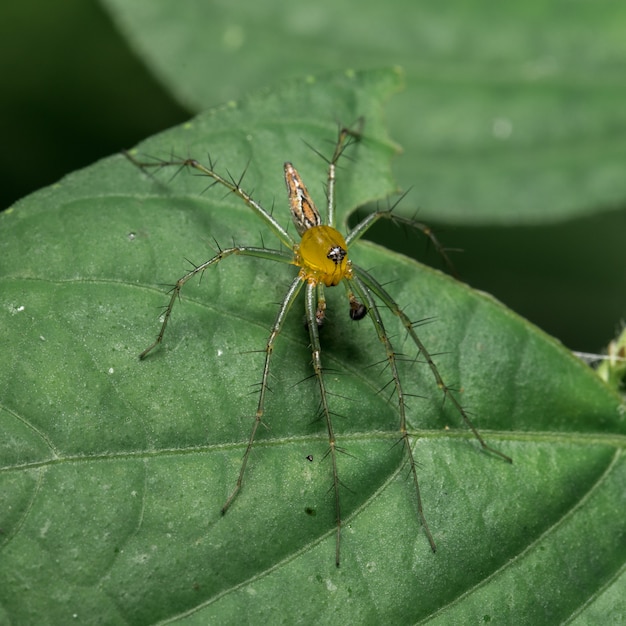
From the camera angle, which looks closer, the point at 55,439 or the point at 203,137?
the point at 55,439

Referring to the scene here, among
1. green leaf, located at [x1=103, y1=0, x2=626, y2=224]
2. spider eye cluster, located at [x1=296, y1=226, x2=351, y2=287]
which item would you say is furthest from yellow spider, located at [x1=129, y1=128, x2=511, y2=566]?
green leaf, located at [x1=103, y1=0, x2=626, y2=224]

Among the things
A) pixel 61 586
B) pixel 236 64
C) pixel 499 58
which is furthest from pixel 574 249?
pixel 61 586

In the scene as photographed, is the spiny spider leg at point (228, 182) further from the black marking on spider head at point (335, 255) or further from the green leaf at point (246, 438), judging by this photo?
the black marking on spider head at point (335, 255)

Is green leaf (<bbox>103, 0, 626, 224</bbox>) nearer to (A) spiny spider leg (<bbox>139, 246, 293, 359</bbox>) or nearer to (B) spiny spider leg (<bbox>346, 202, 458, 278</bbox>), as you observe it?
(B) spiny spider leg (<bbox>346, 202, 458, 278</bbox>)

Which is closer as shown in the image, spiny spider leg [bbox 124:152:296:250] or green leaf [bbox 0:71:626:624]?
green leaf [bbox 0:71:626:624]

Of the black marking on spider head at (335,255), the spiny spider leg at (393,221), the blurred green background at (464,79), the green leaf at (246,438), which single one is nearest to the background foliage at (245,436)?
the green leaf at (246,438)

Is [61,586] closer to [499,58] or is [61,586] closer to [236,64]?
[236,64]

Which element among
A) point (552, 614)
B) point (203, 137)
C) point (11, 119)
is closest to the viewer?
point (552, 614)
